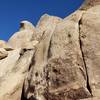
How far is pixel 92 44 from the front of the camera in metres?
13.1

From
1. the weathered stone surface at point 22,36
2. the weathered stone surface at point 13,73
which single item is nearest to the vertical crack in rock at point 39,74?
the weathered stone surface at point 13,73

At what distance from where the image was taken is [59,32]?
14.4m

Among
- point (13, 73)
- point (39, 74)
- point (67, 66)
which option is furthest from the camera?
point (13, 73)

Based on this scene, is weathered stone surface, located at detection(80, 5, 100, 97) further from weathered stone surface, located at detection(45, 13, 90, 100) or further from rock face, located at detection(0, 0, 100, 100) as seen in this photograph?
weathered stone surface, located at detection(45, 13, 90, 100)

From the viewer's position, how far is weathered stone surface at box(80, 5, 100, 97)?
12.6 metres

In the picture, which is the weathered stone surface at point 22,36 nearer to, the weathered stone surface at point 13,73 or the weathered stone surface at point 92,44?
the weathered stone surface at point 13,73

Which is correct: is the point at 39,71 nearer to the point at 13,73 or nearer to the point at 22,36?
the point at 13,73

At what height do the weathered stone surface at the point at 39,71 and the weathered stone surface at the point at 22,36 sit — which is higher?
the weathered stone surface at the point at 22,36

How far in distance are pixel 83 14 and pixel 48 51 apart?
237 cm

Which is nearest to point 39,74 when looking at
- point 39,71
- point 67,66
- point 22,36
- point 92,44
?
point 39,71

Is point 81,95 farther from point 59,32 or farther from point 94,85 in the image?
point 59,32

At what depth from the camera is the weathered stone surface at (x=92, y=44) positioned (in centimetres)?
1257

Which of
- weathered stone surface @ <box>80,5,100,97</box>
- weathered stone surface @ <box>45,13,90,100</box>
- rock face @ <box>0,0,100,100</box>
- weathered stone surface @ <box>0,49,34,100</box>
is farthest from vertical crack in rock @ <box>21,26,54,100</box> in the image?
weathered stone surface @ <box>80,5,100,97</box>

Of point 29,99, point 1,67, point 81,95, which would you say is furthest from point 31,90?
point 1,67
